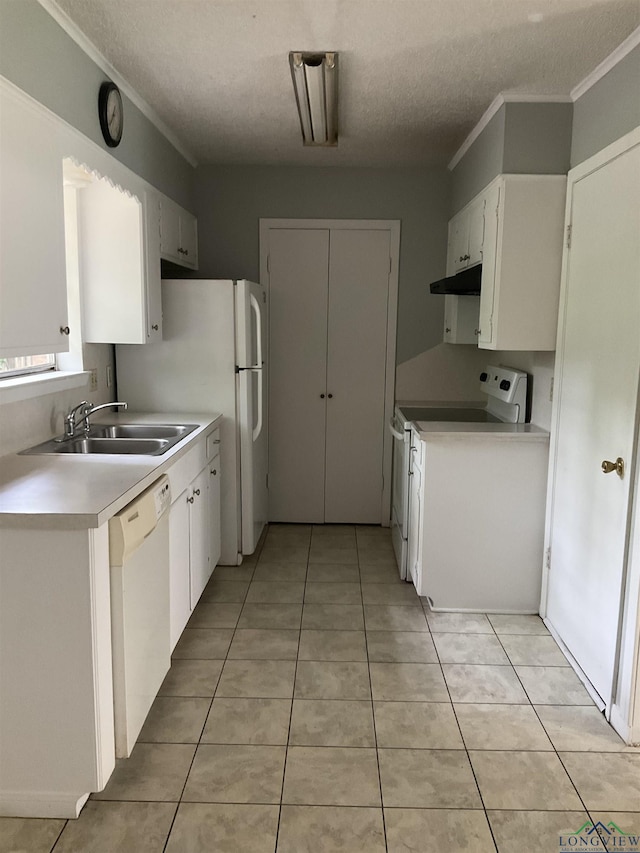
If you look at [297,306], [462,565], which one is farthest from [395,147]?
[462,565]

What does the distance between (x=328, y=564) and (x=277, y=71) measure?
8.65 feet

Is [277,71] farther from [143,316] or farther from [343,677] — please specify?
[343,677]

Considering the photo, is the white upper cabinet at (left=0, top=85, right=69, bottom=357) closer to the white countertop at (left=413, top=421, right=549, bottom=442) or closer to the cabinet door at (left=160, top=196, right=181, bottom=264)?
the cabinet door at (left=160, top=196, right=181, bottom=264)

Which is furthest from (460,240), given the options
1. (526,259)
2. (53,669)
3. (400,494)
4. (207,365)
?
(53,669)

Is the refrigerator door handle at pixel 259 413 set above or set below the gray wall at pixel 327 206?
below

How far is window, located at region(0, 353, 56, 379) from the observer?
2563 mm

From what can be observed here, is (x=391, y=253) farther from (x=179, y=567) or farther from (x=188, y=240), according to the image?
(x=179, y=567)

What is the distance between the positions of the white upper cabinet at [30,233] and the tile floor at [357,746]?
55.3 inches

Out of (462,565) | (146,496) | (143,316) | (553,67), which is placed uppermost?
(553,67)

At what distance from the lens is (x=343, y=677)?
8.69ft

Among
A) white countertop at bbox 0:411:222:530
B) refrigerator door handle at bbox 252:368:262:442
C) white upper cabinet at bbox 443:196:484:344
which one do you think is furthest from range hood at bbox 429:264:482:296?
white countertop at bbox 0:411:222:530

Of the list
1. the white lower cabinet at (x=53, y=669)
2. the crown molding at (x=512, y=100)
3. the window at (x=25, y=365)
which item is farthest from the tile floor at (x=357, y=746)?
the crown molding at (x=512, y=100)

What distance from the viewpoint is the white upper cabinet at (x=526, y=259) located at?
9.82 ft

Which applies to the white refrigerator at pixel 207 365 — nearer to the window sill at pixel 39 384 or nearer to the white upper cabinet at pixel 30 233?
the window sill at pixel 39 384
